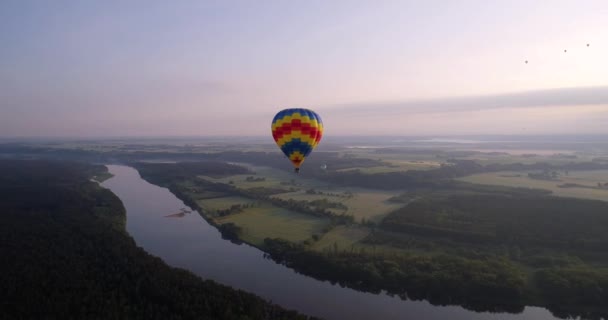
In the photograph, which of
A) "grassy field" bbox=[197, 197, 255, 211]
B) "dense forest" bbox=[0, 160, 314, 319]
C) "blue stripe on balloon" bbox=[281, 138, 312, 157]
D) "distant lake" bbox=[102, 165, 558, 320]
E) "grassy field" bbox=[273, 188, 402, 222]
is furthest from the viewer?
"grassy field" bbox=[197, 197, 255, 211]

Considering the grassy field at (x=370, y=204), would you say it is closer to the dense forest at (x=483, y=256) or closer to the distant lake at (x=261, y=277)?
the dense forest at (x=483, y=256)

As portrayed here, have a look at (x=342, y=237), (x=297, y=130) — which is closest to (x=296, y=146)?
(x=297, y=130)

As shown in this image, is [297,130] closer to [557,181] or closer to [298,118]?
[298,118]

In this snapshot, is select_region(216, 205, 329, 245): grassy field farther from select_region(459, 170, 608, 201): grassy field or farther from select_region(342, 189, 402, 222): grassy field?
select_region(459, 170, 608, 201): grassy field

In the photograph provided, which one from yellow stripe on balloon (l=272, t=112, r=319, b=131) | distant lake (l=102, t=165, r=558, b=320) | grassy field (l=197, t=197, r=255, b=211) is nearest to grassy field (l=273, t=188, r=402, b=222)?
grassy field (l=197, t=197, r=255, b=211)

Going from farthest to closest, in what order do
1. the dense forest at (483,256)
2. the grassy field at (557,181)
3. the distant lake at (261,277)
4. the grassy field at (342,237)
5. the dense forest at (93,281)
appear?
the grassy field at (557,181), the grassy field at (342,237), the dense forest at (483,256), the distant lake at (261,277), the dense forest at (93,281)

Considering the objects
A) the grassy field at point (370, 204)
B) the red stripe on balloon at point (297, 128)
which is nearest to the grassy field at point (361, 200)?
the grassy field at point (370, 204)
